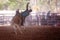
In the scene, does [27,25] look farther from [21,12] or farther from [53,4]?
[53,4]

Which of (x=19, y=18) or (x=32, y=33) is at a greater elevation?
(x=19, y=18)

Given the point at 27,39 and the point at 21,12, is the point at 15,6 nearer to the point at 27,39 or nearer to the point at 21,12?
the point at 21,12

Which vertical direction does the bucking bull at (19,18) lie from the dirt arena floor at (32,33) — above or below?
above

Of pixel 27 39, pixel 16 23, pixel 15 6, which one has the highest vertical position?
pixel 15 6

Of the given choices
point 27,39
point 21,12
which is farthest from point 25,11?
point 27,39

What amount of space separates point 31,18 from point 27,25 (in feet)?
0.28

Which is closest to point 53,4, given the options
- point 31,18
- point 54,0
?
point 54,0

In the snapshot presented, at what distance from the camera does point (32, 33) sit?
2.73 m

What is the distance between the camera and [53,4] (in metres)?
2.76

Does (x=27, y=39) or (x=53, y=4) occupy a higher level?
(x=53, y=4)

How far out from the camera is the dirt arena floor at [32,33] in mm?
2709

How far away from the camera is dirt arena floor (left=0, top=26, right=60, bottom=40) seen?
2709mm

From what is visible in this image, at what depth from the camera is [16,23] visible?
8.99 feet

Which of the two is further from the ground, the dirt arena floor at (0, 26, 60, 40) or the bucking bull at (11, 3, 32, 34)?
the bucking bull at (11, 3, 32, 34)
